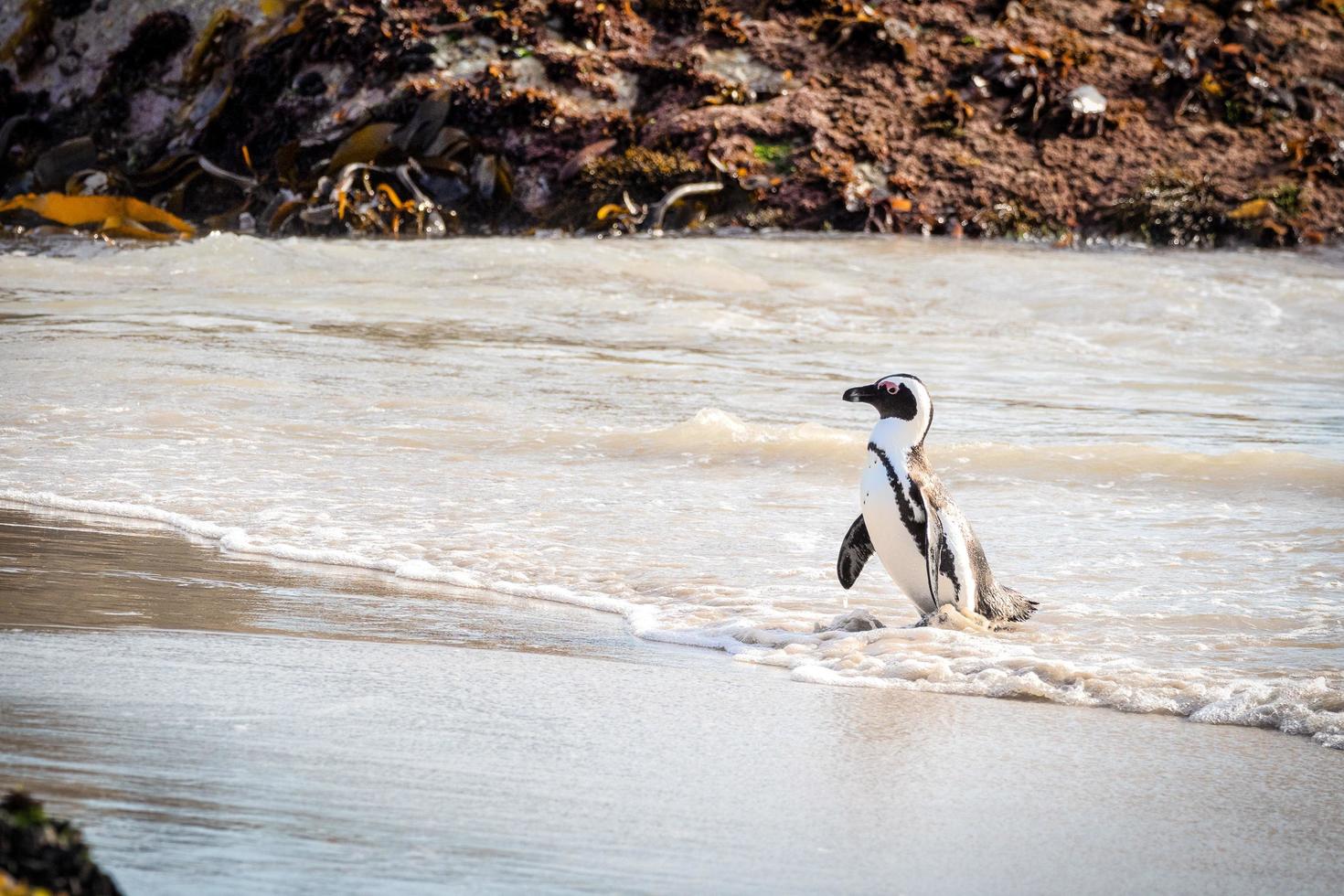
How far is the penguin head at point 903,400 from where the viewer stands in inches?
158

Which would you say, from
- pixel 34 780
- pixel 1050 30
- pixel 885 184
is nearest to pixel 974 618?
pixel 34 780

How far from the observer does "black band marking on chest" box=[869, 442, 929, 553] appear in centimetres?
387

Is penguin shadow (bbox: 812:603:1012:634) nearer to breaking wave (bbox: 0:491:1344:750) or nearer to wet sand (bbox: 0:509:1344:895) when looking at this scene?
breaking wave (bbox: 0:491:1344:750)

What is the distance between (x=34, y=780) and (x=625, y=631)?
1.76 m

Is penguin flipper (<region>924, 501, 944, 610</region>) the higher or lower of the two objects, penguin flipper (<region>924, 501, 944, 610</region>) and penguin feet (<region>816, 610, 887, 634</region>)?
the higher

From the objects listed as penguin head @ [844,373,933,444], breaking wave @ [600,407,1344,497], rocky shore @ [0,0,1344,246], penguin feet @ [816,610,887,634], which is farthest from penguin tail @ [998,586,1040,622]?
rocky shore @ [0,0,1344,246]

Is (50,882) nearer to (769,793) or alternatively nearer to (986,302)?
(769,793)

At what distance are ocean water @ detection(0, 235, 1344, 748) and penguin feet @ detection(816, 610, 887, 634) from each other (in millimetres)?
53

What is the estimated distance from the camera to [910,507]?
3.89m

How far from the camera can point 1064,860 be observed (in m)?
2.35

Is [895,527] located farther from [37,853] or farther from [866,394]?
[37,853]

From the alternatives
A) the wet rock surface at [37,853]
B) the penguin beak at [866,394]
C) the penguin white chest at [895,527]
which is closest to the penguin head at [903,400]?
the penguin beak at [866,394]

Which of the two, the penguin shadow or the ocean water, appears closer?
the penguin shadow

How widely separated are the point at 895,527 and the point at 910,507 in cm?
6
